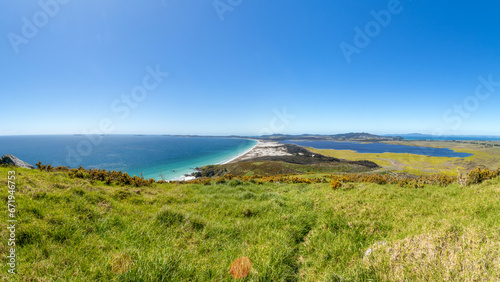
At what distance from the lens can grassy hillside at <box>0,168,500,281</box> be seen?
3299 mm

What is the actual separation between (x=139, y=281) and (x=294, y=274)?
324cm

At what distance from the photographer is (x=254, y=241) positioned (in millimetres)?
5508

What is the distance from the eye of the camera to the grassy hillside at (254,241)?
330 cm

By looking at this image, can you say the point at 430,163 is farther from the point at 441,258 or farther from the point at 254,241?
the point at 254,241

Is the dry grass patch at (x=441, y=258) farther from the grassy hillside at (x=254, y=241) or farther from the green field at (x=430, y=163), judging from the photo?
the green field at (x=430, y=163)

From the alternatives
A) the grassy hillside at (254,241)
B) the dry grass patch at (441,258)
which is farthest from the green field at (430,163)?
the dry grass patch at (441,258)

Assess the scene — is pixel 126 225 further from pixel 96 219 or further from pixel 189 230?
pixel 189 230

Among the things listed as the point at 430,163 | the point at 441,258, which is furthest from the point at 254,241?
the point at 430,163

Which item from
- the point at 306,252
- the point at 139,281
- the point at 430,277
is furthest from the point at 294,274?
the point at 139,281

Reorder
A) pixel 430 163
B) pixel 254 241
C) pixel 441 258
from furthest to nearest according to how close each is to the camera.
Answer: pixel 430 163, pixel 254 241, pixel 441 258

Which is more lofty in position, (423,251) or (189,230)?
(423,251)

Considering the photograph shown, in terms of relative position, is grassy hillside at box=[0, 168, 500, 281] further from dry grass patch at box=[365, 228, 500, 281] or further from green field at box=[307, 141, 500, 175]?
green field at box=[307, 141, 500, 175]

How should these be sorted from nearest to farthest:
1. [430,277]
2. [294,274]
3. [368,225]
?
1. [430,277]
2. [294,274]
3. [368,225]

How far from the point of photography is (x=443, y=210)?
6883 millimetres
